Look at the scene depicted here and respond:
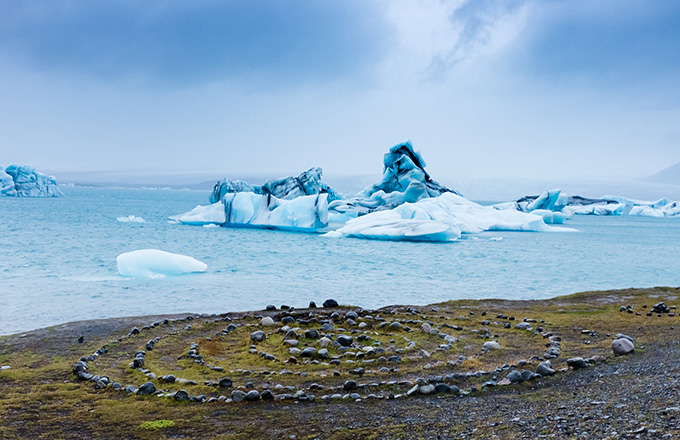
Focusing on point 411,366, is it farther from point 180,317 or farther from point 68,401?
point 180,317

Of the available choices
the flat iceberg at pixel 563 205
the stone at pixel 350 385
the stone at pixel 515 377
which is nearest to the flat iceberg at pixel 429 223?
the flat iceberg at pixel 563 205

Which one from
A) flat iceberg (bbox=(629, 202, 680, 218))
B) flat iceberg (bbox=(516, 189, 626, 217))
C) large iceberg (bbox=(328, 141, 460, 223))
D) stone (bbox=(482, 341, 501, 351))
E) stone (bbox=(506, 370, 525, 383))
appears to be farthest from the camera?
flat iceberg (bbox=(629, 202, 680, 218))

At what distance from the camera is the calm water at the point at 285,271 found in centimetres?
2159

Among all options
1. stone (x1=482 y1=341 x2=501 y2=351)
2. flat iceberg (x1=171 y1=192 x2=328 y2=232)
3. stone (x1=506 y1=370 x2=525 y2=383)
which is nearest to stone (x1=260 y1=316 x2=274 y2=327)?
stone (x1=482 y1=341 x2=501 y2=351)

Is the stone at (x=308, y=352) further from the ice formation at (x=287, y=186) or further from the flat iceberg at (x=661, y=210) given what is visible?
the flat iceberg at (x=661, y=210)

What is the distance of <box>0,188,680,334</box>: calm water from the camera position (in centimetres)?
2159

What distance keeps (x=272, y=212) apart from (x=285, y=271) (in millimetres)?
22340

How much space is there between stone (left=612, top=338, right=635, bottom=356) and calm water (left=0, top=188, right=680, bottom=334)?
1199cm

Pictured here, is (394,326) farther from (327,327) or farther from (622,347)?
(622,347)

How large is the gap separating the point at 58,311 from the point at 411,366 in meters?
14.8

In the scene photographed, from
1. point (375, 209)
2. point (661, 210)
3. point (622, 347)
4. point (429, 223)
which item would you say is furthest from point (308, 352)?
point (661, 210)

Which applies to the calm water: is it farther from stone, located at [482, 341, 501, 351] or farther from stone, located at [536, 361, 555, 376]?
stone, located at [536, 361, 555, 376]

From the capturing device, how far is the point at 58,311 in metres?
19.2

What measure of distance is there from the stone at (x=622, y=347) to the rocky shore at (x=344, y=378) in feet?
0.12
